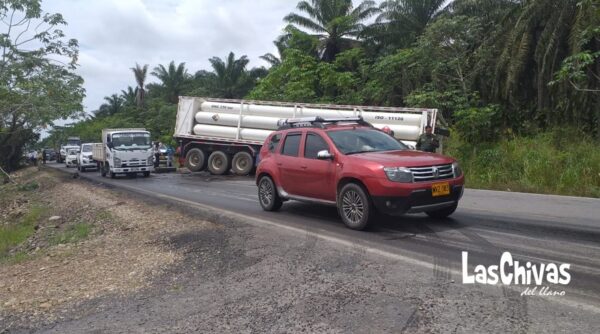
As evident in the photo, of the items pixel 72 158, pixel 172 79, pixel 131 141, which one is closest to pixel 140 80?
pixel 172 79

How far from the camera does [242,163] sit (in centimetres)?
2250

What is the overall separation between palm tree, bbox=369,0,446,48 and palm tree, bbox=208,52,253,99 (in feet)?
63.3

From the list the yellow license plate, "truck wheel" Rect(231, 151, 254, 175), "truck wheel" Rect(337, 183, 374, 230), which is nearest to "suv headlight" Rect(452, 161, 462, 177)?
the yellow license plate

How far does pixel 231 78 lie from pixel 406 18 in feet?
71.8

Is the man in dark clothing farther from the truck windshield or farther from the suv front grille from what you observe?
the truck windshield

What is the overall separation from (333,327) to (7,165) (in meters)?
44.9

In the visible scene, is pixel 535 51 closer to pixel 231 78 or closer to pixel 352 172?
pixel 352 172

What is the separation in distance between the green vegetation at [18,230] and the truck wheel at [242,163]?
7.85 meters

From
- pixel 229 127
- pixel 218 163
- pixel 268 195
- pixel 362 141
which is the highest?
pixel 229 127

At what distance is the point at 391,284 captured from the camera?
16.6 ft

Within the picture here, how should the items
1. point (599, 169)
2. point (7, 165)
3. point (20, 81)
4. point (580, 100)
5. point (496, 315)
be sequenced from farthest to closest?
point (7, 165) → point (20, 81) → point (580, 100) → point (599, 169) → point (496, 315)

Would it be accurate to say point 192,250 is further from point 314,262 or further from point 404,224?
point 404,224

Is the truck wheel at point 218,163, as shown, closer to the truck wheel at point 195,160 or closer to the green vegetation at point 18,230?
the truck wheel at point 195,160

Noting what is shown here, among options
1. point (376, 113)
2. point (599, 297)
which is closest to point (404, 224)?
point (599, 297)
